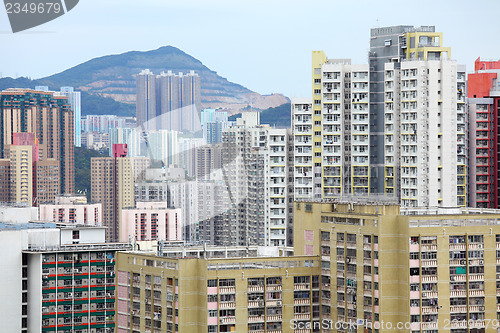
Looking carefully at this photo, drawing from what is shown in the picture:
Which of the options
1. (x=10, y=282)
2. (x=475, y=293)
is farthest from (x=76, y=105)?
(x=475, y=293)

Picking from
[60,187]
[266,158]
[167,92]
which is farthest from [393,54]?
[60,187]

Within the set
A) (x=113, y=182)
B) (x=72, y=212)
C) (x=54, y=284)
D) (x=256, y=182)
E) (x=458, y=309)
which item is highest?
(x=256, y=182)

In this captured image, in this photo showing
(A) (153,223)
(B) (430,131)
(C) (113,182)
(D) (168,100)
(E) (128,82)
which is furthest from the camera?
(E) (128,82)

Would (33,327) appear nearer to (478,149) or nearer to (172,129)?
(478,149)

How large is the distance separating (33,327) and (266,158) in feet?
29.8

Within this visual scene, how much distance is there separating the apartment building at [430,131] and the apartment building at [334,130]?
0.90 metres

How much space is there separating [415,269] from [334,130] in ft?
31.8

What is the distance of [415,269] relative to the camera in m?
12.7

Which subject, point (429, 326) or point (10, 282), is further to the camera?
point (10, 282)

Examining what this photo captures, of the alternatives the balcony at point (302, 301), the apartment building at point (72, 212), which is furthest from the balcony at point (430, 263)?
the apartment building at point (72, 212)

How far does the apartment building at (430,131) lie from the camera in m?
20.5

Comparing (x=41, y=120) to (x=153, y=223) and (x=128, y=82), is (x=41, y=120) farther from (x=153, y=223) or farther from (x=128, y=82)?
(x=153, y=223)

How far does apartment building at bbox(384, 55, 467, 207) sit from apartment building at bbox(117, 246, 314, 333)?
7.31m

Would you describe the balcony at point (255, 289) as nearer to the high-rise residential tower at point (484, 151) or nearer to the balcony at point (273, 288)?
the balcony at point (273, 288)
